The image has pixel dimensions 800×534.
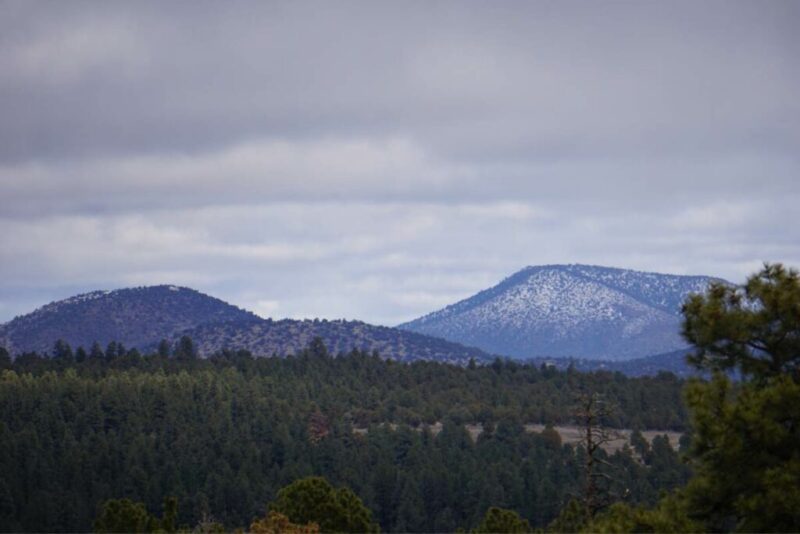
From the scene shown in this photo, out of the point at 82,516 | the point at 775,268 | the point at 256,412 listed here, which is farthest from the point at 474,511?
the point at 775,268

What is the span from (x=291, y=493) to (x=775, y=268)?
104 feet

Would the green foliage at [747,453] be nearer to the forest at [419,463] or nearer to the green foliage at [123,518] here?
the forest at [419,463]

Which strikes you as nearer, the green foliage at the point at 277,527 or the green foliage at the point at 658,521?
the green foliage at the point at 658,521

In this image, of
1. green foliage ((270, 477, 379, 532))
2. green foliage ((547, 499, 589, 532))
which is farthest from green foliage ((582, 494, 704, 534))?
green foliage ((270, 477, 379, 532))

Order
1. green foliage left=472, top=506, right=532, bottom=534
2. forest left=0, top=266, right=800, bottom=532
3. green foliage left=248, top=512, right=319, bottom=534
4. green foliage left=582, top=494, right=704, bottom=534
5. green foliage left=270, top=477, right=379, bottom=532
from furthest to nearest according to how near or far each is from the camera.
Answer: green foliage left=472, top=506, right=532, bottom=534 < green foliage left=270, top=477, right=379, bottom=532 < green foliage left=248, top=512, right=319, bottom=534 < forest left=0, top=266, right=800, bottom=532 < green foliage left=582, top=494, right=704, bottom=534

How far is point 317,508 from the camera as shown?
62.9 meters

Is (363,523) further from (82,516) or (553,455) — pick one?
(553,455)

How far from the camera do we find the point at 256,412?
642 feet

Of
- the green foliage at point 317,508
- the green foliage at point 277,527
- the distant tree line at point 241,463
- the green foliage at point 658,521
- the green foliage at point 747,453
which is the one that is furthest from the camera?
the distant tree line at point 241,463

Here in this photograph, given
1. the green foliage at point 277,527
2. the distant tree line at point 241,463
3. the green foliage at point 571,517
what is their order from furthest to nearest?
the distant tree line at point 241,463
the green foliage at point 571,517
the green foliage at point 277,527

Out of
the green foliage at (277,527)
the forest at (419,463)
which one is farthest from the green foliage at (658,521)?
the green foliage at (277,527)

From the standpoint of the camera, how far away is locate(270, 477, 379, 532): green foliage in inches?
2445

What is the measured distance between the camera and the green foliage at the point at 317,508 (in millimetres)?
62094

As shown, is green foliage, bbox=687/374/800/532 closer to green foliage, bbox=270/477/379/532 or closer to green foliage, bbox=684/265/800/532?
green foliage, bbox=684/265/800/532
